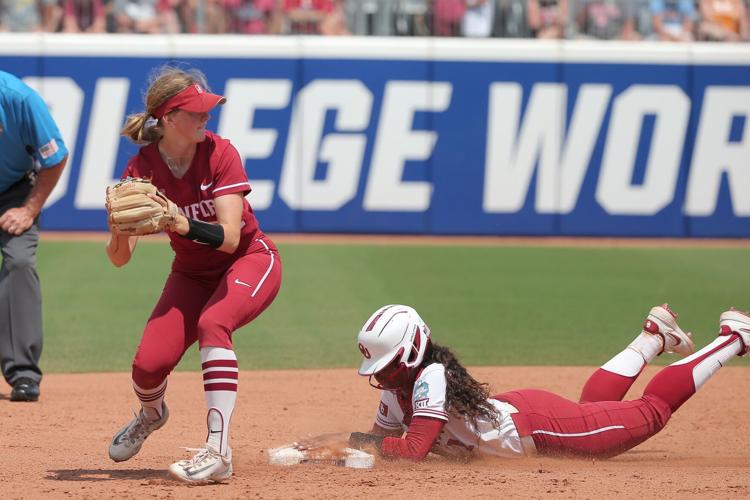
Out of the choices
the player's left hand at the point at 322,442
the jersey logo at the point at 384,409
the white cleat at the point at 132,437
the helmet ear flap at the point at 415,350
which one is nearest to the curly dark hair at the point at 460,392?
the helmet ear flap at the point at 415,350

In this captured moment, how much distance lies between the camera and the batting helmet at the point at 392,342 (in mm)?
5277

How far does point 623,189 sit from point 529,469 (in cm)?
1191

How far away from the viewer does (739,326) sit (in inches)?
237

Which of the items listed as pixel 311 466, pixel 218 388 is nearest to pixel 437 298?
pixel 311 466

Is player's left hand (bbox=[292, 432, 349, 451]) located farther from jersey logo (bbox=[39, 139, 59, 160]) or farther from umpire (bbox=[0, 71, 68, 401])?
jersey logo (bbox=[39, 139, 59, 160])

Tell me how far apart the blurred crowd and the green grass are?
12.1 feet

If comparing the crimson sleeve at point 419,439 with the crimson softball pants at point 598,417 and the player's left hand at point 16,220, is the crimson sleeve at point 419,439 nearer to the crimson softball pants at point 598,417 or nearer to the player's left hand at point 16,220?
the crimson softball pants at point 598,417

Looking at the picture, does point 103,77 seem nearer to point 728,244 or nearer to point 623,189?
point 623,189

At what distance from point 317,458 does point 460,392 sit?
2.57ft

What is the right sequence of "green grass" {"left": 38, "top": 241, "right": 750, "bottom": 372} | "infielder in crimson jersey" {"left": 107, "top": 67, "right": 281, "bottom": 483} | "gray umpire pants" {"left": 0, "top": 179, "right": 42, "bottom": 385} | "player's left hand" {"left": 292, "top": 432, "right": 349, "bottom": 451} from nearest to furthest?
"infielder in crimson jersey" {"left": 107, "top": 67, "right": 281, "bottom": 483} → "player's left hand" {"left": 292, "top": 432, "right": 349, "bottom": 451} → "gray umpire pants" {"left": 0, "top": 179, "right": 42, "bottom": 385} → "green grass" {"left": 38, "top": 241, "right": 750, "bottom": 372}

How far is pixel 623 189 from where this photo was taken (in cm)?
1683

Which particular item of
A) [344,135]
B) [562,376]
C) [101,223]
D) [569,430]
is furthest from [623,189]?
[569,430]

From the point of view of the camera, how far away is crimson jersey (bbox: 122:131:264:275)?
5211 mm

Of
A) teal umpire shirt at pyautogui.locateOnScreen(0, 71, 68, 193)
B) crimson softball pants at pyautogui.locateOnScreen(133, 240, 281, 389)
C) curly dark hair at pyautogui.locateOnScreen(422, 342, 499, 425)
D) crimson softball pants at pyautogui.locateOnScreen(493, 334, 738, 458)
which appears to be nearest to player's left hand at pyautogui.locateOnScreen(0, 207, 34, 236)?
teal umpire shirt at pyautogui.locateOnScreen(0, 71, 68, 193)
